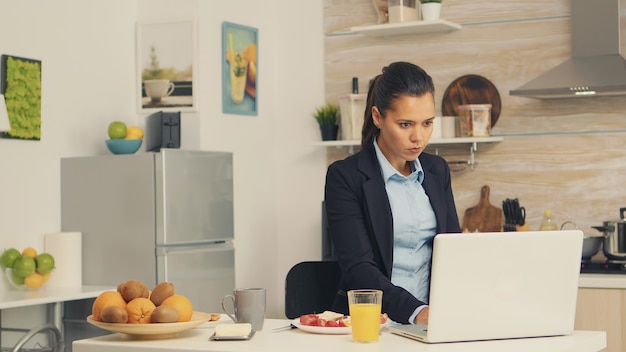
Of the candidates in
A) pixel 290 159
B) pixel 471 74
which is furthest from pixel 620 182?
pixel 290 159

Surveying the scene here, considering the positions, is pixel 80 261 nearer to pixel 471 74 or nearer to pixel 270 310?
pixel 270 310

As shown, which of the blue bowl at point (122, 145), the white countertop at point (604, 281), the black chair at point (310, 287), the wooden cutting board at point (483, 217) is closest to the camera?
the black chair at point (310, 287)

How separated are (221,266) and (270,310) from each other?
0.71 meters

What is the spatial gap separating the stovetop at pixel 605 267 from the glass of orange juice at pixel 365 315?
238cm

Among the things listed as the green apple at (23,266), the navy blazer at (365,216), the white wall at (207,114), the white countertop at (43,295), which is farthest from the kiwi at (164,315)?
the white wall at (207,114)

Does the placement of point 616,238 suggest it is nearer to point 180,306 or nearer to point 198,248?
point 198,248

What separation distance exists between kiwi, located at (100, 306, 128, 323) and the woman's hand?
70 centimetres

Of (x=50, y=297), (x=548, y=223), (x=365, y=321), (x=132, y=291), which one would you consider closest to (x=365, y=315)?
(x=365, y=321)

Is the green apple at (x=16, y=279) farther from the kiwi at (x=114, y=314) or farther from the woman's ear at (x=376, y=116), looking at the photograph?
the kiwi at (x=114, y=314)

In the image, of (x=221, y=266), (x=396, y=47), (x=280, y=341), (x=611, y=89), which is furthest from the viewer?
(x=396, y=47)

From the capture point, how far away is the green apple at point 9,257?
4070mm

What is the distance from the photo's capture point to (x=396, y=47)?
4.98 metres

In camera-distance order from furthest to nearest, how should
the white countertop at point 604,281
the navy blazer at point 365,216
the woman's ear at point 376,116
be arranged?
the white countertop at point 604,281
the woman's ear at point 376,116
the navy blazer at point 365,216

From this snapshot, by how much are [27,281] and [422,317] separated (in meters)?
2.31
